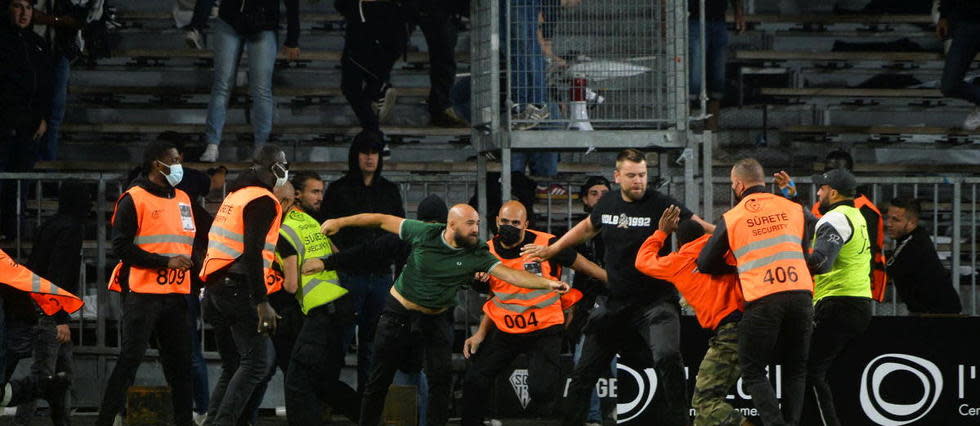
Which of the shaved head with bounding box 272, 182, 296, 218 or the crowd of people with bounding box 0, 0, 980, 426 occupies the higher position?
the shaved head with bounding box 272, 182, 296, 218

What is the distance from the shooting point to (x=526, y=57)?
10719mm

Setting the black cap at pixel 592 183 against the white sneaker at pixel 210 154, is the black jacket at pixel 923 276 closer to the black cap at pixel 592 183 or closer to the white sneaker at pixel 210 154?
the black cap at pixel 592 183

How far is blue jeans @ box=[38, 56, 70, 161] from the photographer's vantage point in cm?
1345

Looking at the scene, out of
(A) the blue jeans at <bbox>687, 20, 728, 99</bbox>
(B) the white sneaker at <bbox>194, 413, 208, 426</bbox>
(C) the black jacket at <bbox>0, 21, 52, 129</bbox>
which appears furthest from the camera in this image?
(A) the blue jeans at <bbox>687, 20, 728, 99</bbox>

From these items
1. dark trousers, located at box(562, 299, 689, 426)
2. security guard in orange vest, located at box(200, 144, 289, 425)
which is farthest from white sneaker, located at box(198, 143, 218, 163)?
dark trousers, located at box(562, 299, 689, 426)

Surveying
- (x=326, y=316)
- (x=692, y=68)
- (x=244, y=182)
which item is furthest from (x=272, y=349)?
(x=692, y=68)

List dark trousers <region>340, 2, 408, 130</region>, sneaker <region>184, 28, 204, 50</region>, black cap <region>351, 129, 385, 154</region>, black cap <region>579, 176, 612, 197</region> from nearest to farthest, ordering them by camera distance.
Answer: black cap <region>351, 129, 385, 154</region> → black cap <region>579, 176, 612, 197</region> → dark trousers <region>340, 2, 408, 130</region> → sneaker <region>184, 28, 204, 50</region>

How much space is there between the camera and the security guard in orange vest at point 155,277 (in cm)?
965

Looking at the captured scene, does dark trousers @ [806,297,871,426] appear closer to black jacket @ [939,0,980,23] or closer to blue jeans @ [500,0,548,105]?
blue jeans @ [500,0,548,105]

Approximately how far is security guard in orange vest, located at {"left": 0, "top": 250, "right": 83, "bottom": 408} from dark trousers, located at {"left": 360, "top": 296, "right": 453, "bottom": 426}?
2.04m

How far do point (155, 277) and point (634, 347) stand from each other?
3336mm

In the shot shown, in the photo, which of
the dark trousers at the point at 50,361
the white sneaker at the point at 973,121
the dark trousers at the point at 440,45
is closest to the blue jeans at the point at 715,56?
the dark trousers at the point at 440,45

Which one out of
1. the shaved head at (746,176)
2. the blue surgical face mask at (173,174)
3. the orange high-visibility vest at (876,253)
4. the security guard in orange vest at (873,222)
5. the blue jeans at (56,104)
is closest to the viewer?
the shaved head at (746,176)

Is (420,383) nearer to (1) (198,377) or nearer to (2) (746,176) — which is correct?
(1) (198,377)
